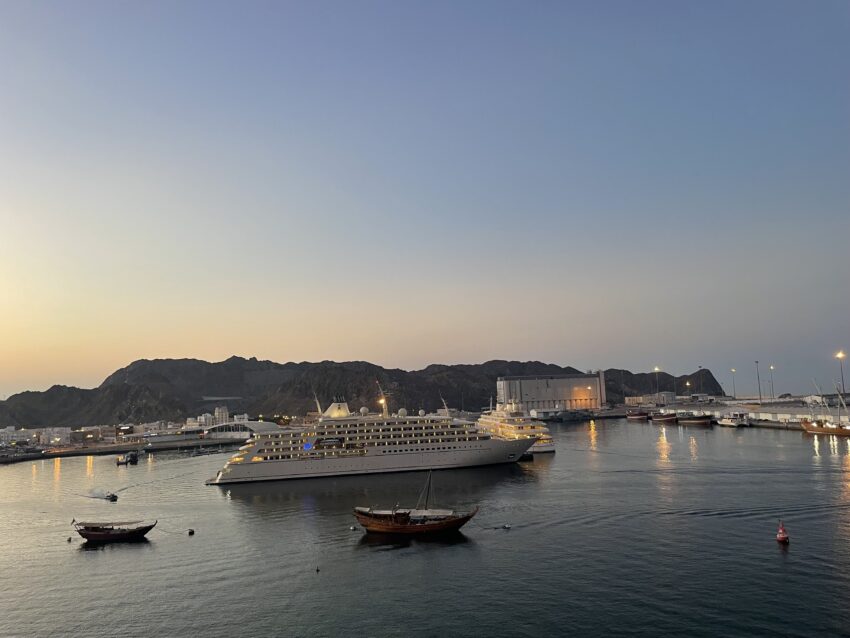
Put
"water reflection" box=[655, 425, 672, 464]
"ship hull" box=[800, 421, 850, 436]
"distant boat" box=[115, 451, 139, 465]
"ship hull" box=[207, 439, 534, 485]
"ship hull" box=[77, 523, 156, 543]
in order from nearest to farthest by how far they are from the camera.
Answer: "ship hull" box=[77, 523, 156, 543], "ship hull" box=[207, 439, 534, 485], "water reflection" box=[655, 425, 672, 464], "distant boat" box=[115, 451, 139, 465], "ship hull" box=[800, 421, 850, 436]

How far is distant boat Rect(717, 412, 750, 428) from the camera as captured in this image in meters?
163

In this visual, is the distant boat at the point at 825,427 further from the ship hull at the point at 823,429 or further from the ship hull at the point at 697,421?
the ship hull at the point at 697,421

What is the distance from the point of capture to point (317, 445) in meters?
83.4

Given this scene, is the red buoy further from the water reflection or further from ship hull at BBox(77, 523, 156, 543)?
ship hull at BBox(77, 523, 156, 543)

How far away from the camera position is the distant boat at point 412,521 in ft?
163

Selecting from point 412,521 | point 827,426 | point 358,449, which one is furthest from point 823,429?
point 412,521

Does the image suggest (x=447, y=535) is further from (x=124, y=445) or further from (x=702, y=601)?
(x=124, y=445)

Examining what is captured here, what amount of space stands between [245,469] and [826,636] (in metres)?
68.4

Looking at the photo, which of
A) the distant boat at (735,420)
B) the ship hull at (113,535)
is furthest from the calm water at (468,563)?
the distant boat at (735,420)

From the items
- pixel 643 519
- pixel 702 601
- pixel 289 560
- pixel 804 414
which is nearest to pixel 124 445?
pixel 289 560

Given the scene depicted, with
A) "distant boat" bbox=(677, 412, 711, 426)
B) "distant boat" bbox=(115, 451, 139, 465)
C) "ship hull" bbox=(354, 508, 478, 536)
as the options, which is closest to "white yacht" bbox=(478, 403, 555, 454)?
"ship hull" bbox=(354, 508, 478, 536)

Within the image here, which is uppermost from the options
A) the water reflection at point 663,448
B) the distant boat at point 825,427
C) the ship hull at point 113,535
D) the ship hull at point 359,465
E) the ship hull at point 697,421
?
the ship hull at point 359,465

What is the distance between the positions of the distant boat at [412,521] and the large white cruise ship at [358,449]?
32.4m

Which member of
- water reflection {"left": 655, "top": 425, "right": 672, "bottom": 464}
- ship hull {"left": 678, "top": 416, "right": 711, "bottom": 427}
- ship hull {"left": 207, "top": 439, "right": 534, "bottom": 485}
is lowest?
ship hull {"left": 678, "top": 416, "right": 711, "bottom": 427}
